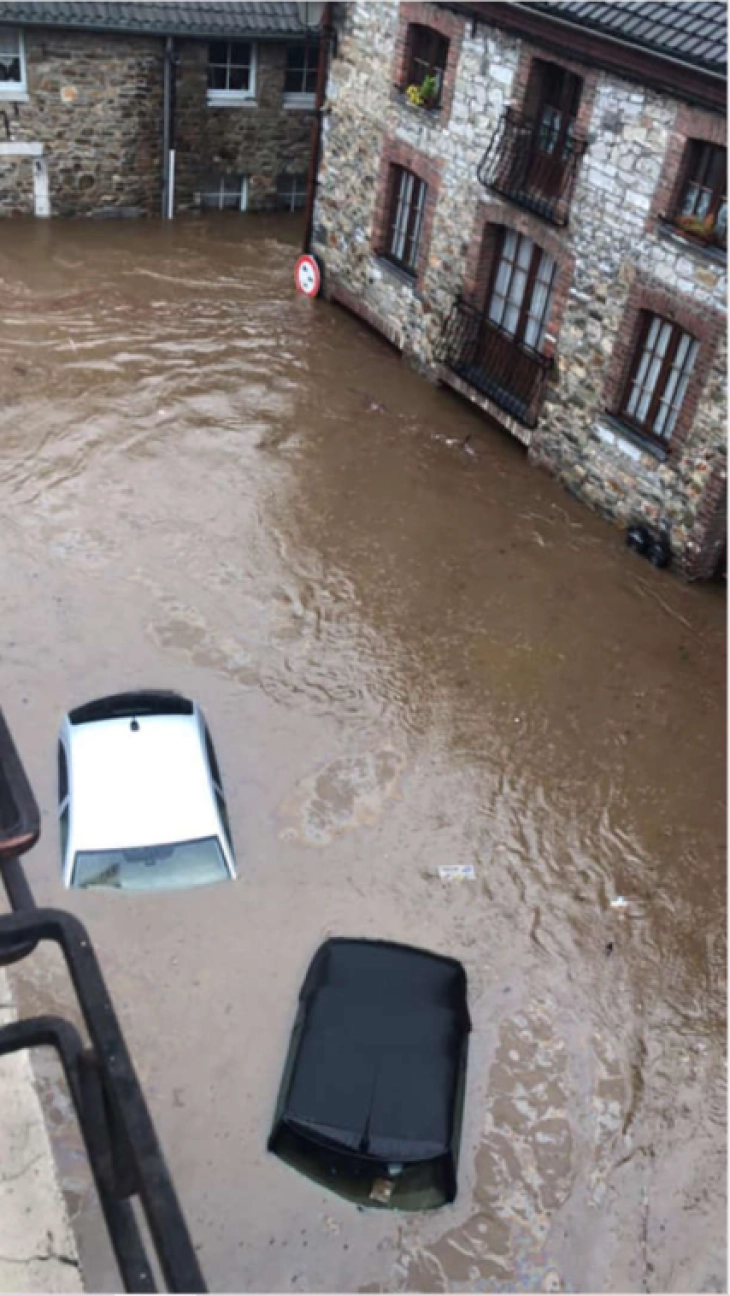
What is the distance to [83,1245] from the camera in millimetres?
7875

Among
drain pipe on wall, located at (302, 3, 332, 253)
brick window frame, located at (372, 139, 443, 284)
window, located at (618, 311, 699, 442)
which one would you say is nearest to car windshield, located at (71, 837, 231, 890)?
window, located at (618, 311, 699, 442)

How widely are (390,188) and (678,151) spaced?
658 centimetres

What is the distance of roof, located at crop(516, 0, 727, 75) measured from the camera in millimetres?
12133

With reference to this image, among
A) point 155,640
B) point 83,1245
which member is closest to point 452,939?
point 83,1245

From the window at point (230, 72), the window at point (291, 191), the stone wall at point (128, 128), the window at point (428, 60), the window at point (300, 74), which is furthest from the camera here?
the window at point (291, 191)

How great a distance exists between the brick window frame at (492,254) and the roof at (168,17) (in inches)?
349

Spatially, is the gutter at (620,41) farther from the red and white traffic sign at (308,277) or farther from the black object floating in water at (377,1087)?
the black object floating in water at (377,1087)

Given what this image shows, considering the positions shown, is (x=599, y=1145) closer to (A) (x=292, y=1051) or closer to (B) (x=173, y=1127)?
(A) (x=292, y=1051)

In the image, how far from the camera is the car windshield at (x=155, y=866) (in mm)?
10141

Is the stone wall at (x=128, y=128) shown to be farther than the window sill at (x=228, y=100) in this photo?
No

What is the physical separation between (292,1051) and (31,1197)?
2249 millimetres

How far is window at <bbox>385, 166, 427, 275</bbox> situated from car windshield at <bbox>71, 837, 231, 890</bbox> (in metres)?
12.1

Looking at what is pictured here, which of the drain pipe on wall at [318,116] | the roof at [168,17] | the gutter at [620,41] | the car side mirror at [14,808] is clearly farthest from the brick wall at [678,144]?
the car side mirror at [14,808]

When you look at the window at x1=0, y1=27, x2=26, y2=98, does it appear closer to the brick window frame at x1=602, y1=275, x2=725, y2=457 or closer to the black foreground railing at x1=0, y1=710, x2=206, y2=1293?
the brick window frame at x1=602, y1=275, x2=725, y2=457
